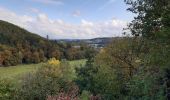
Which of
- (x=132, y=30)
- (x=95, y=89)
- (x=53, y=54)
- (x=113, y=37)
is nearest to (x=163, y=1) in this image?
(x=132, y=30)

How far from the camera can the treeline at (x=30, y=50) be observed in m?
118

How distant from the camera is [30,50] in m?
124

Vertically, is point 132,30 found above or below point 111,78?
above

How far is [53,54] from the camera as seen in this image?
128250 millimetres

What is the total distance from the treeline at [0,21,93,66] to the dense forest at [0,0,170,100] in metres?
62.1

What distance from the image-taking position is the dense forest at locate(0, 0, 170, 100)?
45.4 feet

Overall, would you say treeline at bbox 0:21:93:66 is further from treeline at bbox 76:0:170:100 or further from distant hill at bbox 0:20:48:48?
treeline at bbox 76:0:170:100

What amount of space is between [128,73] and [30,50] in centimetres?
8565

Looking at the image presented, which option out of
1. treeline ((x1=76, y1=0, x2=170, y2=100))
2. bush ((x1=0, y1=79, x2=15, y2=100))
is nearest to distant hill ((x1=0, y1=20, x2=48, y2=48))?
treeline ((x1=76, y1=0, x2=170, y2=100))

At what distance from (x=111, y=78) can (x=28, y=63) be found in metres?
89.2

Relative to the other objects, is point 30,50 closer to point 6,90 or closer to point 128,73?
point 128,73

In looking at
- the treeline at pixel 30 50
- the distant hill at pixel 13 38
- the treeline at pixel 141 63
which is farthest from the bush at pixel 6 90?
the distant hill at pixel 13 38

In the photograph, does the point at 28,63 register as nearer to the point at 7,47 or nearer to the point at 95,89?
the point at 7,47

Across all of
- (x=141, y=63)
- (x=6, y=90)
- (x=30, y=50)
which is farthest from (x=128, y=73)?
(x=30, y=50)
